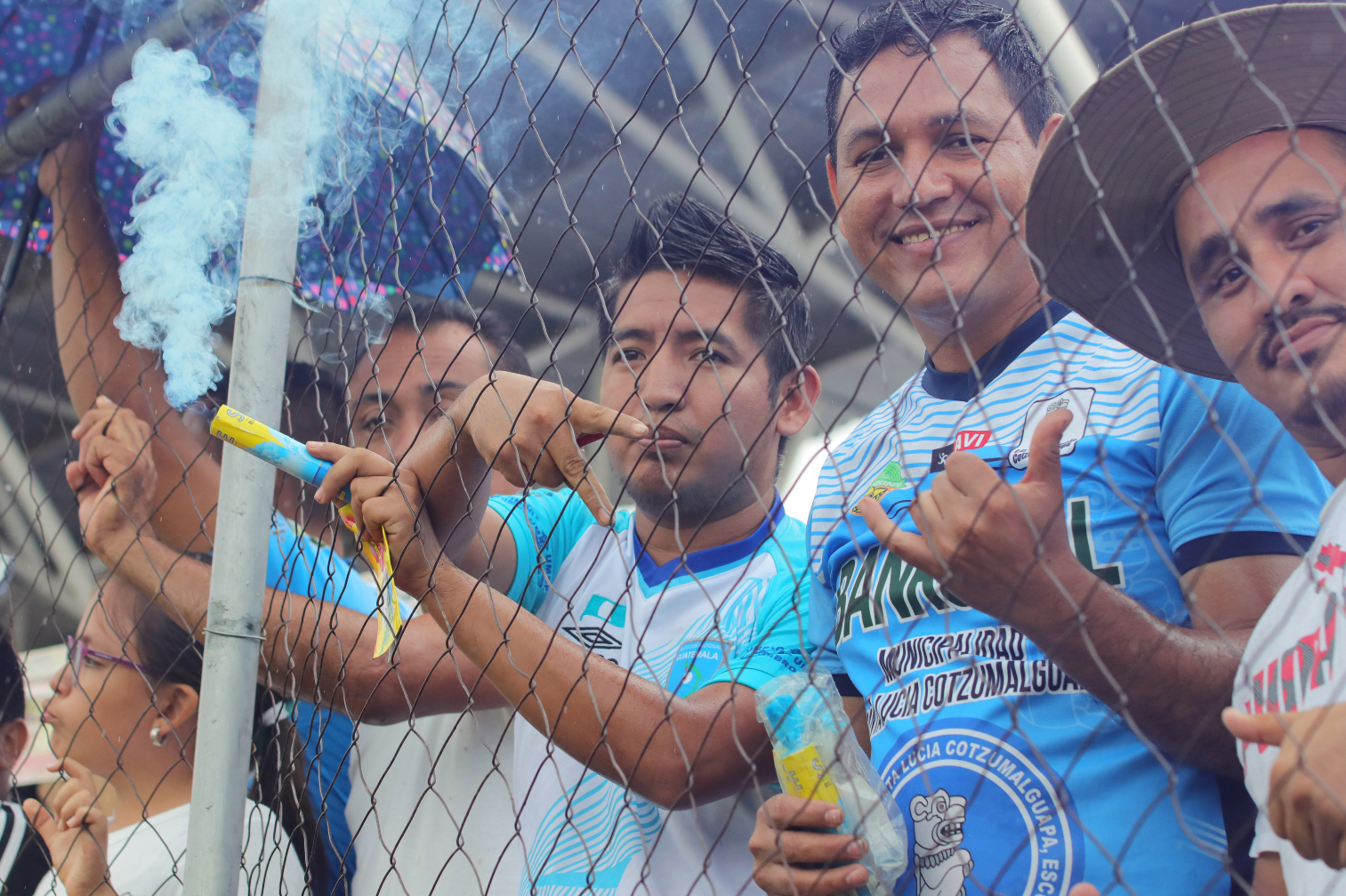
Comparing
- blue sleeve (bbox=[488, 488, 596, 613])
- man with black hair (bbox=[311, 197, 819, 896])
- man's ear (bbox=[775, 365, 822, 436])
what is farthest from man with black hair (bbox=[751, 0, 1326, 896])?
blue sleeve (bbox=[488, 488, 596, 613])

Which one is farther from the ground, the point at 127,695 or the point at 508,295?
the point at 508,295

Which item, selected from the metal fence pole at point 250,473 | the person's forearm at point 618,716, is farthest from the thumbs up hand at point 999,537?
the metal fence pole at point 250,473

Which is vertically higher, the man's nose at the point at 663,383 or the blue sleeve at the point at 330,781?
the man's nose at the point at 663,383

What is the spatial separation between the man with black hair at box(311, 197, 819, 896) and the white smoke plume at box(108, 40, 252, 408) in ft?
2.10

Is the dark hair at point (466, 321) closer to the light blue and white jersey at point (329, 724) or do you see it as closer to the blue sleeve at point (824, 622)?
the light blue and white jersey at point (329, 724)

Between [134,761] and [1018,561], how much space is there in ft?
5.72

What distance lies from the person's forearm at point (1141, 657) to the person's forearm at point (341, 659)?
0.91 metres

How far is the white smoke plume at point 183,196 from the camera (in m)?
1.91

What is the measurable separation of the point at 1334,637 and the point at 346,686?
4.38 ft

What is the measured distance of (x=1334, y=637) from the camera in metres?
0.88

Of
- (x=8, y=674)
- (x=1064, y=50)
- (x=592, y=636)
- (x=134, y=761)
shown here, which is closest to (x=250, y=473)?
(x=592, y=636)

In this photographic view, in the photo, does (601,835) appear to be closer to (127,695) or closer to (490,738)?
(490,738)

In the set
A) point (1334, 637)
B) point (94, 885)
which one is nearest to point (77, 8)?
point (94, 885)

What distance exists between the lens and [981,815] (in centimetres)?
111
